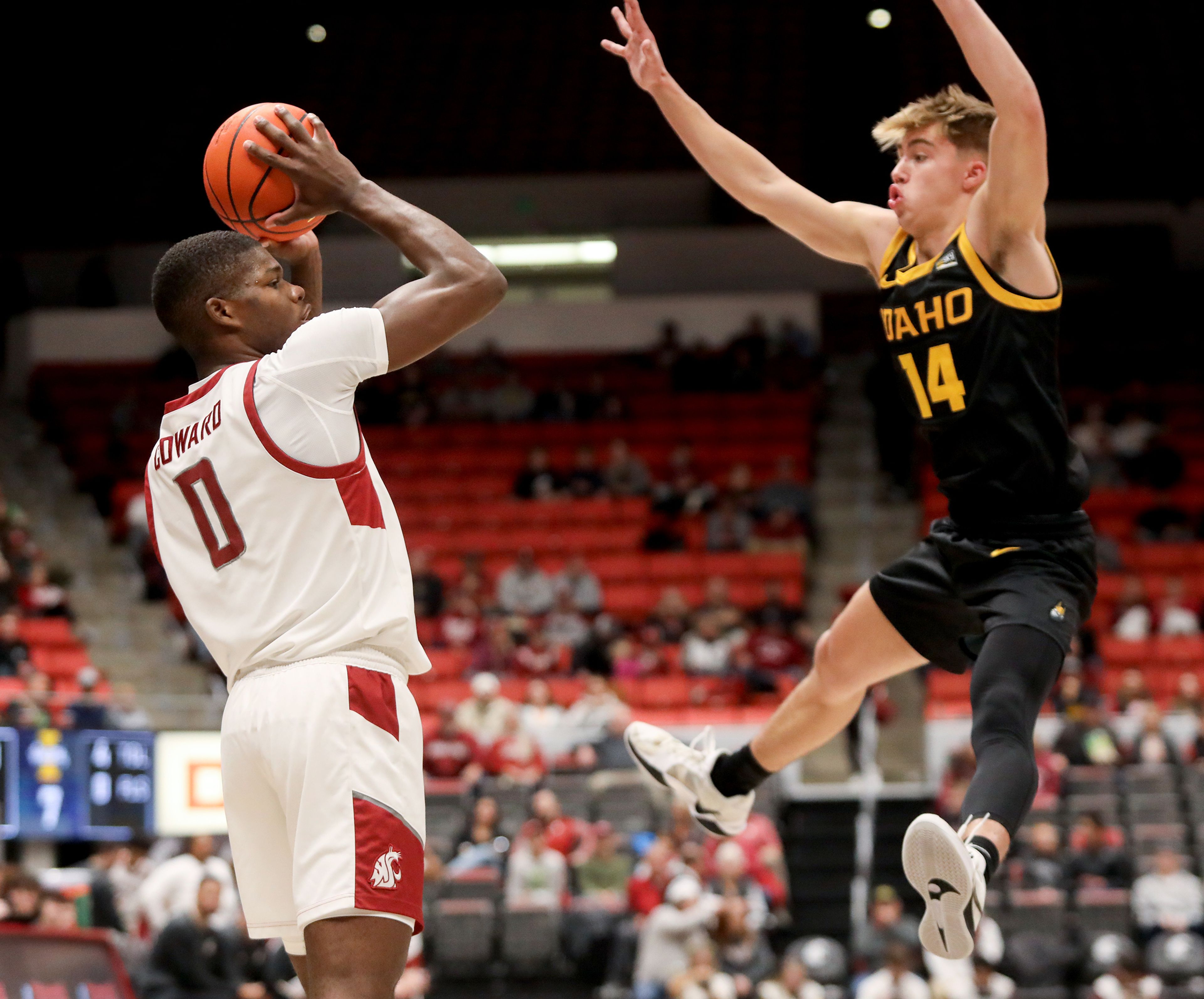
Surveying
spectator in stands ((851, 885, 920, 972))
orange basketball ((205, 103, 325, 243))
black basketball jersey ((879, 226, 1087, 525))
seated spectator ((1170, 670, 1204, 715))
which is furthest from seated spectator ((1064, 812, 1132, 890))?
orange basketball ((205, 103, 325, 243))

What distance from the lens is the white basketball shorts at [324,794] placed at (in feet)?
11.3

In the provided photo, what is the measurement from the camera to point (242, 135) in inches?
154

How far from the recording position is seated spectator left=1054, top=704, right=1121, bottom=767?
13883 mm

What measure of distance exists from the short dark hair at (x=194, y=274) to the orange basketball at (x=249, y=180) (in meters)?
0.15

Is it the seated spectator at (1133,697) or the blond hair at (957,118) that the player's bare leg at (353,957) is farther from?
the seated spectator at (1133,697)

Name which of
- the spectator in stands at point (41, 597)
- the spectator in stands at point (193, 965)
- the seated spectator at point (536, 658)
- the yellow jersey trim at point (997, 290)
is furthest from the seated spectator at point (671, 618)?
the yellow jersey trim at point (997, 290)

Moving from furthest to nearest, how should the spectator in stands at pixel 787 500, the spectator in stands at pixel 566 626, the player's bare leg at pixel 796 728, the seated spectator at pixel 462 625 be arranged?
the spectator in stands at pixel 787 500 → the seated spectator at pixel 462 625 → the spectator in stands at pixel 566 626 → the player's bare leg at pixel 796 728

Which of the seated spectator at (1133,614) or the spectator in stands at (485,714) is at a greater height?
the seated spectator at (1133,614)

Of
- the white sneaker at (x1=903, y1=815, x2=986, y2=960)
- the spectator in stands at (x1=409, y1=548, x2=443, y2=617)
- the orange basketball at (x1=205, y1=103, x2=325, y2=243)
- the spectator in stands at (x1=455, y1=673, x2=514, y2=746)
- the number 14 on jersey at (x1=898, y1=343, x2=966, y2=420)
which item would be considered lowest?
the spectator in stands at (x1=455, y1=673, x2=514, y2=746)

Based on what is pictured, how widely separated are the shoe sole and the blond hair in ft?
6.41

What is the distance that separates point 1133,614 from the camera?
1630 centimetres

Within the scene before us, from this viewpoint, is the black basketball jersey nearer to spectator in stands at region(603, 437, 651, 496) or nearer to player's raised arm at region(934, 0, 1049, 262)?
player's raised arm at region(934, 0, 1049, 262)

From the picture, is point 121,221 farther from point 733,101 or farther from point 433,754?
Answer: point 433,754

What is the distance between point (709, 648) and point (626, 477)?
12.4 ft
